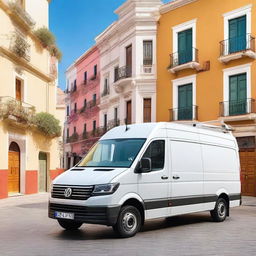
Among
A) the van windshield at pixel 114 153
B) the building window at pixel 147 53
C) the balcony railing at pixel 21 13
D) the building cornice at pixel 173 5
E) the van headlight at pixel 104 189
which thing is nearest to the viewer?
the van headlight at pixel 104 189

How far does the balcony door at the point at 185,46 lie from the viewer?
27595 millimetres

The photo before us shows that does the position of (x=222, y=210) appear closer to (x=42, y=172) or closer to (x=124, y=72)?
(x=42, y=172)

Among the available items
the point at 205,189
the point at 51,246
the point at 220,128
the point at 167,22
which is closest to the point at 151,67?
the point at 167,22

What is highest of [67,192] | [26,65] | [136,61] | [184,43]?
[184,43]

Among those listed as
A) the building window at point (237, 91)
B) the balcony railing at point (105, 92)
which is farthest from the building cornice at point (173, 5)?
the balcony railing at point (105, 92)

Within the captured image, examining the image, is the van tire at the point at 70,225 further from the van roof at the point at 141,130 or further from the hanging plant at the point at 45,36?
the hanging plant at the point at 45,36

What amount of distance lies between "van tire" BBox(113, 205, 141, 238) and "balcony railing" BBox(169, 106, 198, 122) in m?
17.5

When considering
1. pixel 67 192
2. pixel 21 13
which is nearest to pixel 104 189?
pixel 67 192

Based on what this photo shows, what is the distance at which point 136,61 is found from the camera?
3050 cm

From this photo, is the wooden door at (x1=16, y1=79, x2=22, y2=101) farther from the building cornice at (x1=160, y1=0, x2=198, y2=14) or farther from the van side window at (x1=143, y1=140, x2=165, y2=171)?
the van side window at (x1=143, y1=140, x2=165, y2=171)

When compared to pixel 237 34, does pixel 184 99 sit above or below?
below

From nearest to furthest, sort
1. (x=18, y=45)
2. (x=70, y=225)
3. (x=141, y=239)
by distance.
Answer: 1. (x=141, y=239)
2. (x=70, y=225)
3. (x=18, y=45)

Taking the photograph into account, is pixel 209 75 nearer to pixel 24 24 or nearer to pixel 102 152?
pixel 24 24

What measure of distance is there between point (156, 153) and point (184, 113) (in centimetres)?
1706
